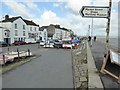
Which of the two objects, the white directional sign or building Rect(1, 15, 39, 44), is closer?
the white directional sign

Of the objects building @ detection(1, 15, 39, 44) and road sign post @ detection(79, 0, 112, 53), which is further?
building @ detection(1, 15, 39, 44)

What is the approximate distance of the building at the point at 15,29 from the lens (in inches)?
2104

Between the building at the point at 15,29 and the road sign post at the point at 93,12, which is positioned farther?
the building at the point at 15,29

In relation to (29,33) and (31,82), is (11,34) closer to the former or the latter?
(29,33)

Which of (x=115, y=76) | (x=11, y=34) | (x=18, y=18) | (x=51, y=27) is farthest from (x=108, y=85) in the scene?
(x=51, y=27)

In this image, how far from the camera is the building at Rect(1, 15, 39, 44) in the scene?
53.4 m

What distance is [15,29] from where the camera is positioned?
5834cm

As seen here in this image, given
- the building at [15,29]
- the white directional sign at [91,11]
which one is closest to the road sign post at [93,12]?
the white directional sign at [91,11]

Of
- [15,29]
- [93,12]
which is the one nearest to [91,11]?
[93,12]

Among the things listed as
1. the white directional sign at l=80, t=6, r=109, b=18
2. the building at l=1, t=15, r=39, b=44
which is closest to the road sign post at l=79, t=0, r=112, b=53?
the white directional sign at l=80, t=6, r=109, b=18

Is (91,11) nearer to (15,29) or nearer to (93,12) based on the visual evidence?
(93,12)

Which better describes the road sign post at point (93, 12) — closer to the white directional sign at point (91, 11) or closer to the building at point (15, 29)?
the white directional sign at point (91, 11)

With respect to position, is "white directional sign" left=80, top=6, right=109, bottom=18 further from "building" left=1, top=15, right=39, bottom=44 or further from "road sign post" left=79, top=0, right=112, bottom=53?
"building" left=1, top=15, right=39, bottom=44

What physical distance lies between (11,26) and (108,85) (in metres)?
52.8
